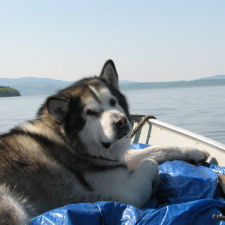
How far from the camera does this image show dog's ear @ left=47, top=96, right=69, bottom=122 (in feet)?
11.2

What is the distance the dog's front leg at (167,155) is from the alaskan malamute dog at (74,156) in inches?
10.0

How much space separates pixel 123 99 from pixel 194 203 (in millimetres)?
1855

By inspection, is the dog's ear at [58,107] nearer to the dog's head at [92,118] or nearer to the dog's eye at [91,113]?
the dog's head at [92,118]

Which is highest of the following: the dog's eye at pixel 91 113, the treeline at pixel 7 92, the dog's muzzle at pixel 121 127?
the dog's eye at pixel 91 113

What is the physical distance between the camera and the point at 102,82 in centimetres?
393

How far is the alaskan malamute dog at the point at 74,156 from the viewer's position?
296 centimetres

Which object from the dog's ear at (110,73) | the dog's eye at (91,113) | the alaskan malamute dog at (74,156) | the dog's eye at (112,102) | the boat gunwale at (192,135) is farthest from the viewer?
the boat gunwale at (192,135)

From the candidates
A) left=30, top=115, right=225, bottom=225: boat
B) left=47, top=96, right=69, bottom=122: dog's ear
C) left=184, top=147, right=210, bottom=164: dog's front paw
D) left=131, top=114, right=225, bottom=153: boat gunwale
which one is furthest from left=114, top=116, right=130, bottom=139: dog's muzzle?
left=131, top=114, right=225, bottom=153: boat gunwale

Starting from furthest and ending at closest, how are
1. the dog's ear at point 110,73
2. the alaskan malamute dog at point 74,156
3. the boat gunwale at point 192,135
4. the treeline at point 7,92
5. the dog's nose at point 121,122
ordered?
1. the treeline at point 7,92
2. the boat gunwale at point 192,135
3. the dog's ear at point 110,73
4. the dog's nose at point 121,122
5. the alaskan malamute dog at point 74,156

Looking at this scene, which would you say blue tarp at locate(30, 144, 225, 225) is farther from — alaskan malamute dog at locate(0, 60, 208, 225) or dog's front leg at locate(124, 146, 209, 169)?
dog's front leg at locate(124, 146, 209, 169)

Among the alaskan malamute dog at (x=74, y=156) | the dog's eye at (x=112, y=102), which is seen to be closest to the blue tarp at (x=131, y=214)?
the alaskan malamute dog at (x=74, y=156)

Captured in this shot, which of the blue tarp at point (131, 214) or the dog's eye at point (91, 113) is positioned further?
the dog's eye at point (91, 113)

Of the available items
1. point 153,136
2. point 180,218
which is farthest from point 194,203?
point 153,136

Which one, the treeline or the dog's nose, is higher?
the dog's nose
